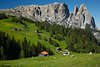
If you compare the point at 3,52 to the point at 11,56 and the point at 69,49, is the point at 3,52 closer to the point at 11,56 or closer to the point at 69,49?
the point at 11,56

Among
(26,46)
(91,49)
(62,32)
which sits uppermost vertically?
(62,32)

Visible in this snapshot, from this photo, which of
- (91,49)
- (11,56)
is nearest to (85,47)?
(91,49)

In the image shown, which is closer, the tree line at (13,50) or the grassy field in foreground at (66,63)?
the grassy field in foreground at (66,63)

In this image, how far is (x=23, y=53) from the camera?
215ft

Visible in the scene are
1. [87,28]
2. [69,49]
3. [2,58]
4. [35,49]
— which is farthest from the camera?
[87,28]

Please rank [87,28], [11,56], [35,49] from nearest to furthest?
[11,56] → [35,49] → [87,28]

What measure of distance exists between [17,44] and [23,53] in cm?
1102

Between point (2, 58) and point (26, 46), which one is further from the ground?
point (26, 46)

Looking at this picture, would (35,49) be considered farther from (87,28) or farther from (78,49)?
(87,28)

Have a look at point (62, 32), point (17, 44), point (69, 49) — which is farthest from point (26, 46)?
point (62, 32)

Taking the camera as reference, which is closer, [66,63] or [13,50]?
[66,63]

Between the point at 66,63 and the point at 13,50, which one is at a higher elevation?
the point at 13,50

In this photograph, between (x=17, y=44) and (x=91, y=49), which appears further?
(x=91, y=49)

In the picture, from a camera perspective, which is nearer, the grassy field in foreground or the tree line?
the grassy field in foreground
